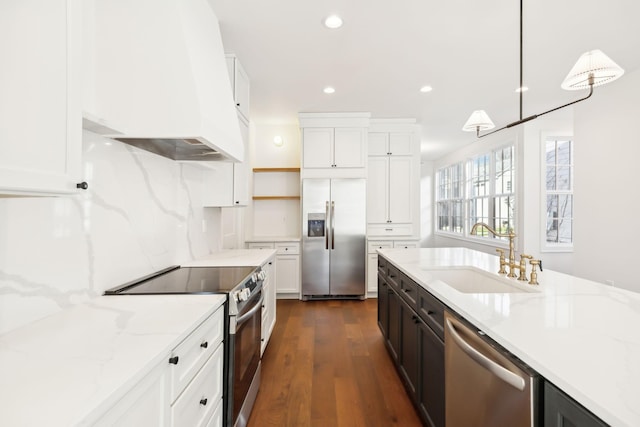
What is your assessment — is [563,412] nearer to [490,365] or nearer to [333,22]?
[490,365]

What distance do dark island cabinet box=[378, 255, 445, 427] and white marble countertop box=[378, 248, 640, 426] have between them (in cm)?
18

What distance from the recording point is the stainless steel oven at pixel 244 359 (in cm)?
147

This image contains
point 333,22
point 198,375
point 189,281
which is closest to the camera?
point 198,375

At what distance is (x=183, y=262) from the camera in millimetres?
2250

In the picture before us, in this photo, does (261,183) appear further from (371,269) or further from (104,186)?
(104,186)

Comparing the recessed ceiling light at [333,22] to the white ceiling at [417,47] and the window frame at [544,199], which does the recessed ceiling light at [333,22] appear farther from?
the window frame at [544,199]

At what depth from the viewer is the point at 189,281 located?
1677mm

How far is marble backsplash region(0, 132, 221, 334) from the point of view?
102cm

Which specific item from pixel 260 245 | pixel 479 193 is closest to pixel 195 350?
pixel 260 245

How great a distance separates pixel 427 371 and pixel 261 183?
12.5 feet

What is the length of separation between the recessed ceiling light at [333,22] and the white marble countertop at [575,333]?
6.51 ft

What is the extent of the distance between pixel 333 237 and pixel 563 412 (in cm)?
356

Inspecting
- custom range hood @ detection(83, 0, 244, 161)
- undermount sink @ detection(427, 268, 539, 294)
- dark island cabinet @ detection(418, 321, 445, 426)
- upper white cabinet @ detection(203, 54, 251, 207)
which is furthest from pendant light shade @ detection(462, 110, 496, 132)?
custom range hood @ detection(83, 0, 244, 161)

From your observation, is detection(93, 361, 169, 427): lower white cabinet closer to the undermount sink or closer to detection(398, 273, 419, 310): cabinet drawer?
detection(398, 273, 419, 310): cabinet drawer
